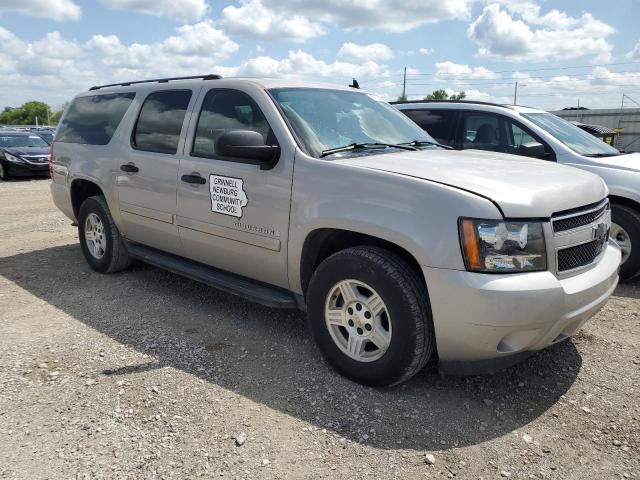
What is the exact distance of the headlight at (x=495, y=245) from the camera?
283 cm

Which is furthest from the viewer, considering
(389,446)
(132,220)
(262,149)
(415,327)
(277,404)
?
(132,220)

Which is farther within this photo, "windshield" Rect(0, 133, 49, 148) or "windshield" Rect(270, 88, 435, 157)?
"windshield" Rect(0, 133, 49, 148)

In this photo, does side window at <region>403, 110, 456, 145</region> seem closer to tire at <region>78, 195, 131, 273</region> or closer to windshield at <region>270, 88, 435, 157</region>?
windshield at <region>270, 88, 435, 157</region>

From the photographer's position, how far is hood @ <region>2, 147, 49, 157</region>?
16.3 m

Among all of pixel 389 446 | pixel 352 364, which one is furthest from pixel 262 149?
pixel 389 446

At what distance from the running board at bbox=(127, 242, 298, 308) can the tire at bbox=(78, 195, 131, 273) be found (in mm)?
335


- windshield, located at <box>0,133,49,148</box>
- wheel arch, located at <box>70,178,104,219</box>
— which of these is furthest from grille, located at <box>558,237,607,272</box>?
windshield, located at <box>0,133,49,148</box>

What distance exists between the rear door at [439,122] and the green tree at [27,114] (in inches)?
4307

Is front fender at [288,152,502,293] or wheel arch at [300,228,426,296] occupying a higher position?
front fender at [288,152,502,293]

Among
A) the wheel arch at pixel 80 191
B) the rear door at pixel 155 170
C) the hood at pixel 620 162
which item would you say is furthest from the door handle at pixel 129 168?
the hood at pixel 620 162

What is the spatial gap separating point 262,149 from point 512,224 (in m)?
1.64

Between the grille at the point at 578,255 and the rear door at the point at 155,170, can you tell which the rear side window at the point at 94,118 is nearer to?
the rear door at the point at 155,170

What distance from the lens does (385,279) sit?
10.1 ft

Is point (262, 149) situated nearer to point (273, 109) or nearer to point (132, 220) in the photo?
point (273, 109)
